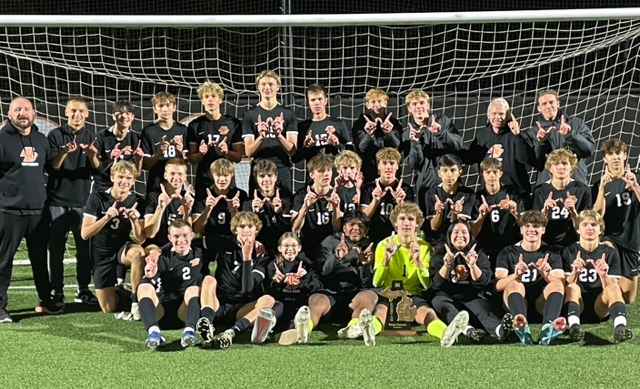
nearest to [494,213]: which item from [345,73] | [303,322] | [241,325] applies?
[303,322]

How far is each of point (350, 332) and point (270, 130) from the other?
1511 millimetres

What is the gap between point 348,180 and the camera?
544cm

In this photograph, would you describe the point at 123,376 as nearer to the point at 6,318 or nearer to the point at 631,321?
the point at 6,318

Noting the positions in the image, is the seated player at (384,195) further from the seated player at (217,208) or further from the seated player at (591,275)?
the seated player at (591,275)

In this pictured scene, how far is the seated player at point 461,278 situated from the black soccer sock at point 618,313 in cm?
63

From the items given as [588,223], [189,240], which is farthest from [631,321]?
[189,240]

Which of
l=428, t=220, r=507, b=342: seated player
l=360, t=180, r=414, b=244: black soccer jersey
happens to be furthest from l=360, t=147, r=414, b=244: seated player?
l=428, t=220, r=507, b=342: seated player

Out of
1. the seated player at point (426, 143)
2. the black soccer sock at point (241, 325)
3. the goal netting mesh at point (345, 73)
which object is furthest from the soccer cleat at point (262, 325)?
the goal netting mesh at point (345, 73)

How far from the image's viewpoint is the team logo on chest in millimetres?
5496

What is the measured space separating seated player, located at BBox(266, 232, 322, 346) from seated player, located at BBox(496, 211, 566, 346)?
1082mm

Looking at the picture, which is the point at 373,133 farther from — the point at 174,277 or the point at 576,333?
the point at 576,333

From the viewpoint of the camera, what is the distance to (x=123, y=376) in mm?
4164

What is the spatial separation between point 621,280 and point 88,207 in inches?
132

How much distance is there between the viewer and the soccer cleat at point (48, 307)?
5781mm
